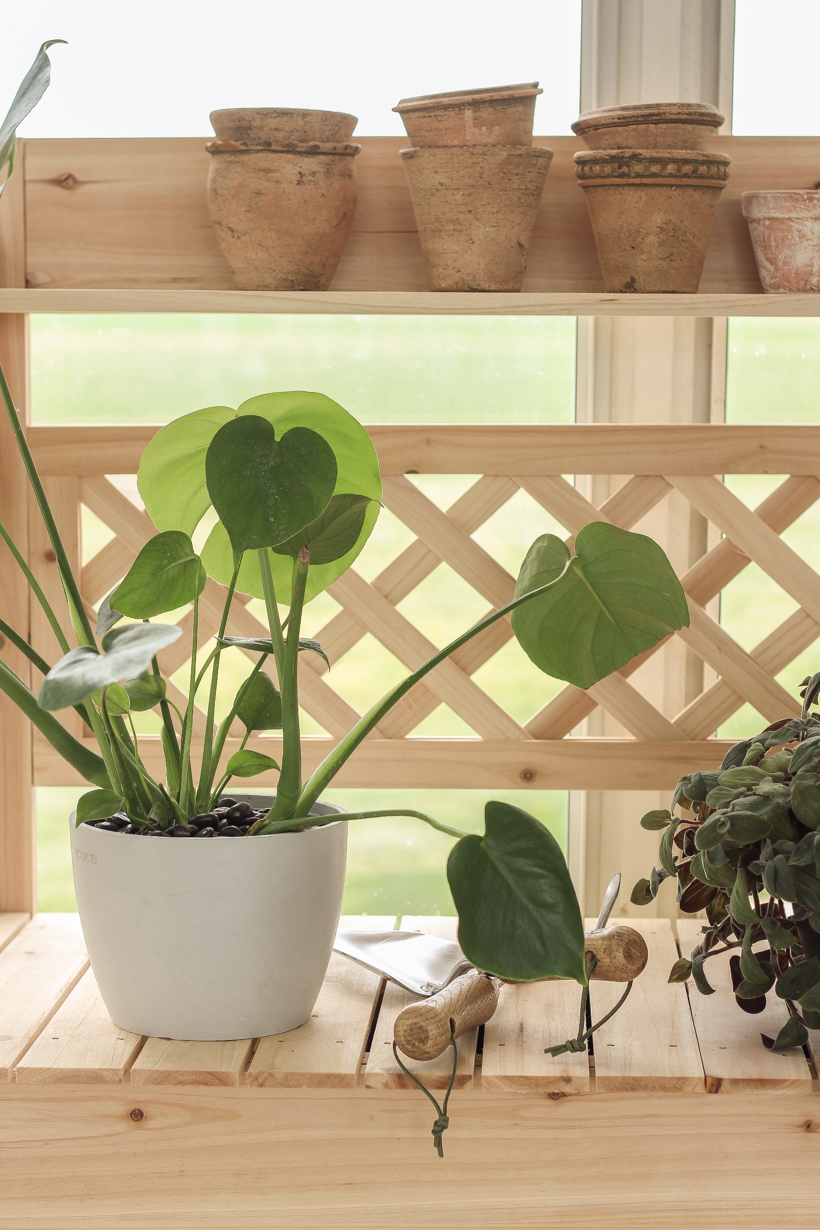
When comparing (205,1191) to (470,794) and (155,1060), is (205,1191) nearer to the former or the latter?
(155,1060)

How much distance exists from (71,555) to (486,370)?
0.69m

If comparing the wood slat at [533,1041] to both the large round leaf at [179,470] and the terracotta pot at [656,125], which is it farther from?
the terracotta pot at [656,125]

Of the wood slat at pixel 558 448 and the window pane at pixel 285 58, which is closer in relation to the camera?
the wood slat at pixel 558 448

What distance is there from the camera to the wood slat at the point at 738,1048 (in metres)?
0.99

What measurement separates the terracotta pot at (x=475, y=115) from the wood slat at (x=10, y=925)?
1028 millimetres

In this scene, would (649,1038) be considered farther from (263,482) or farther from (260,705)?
(263,482)

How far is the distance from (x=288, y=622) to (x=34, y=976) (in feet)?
1.74

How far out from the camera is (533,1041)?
3.49ft

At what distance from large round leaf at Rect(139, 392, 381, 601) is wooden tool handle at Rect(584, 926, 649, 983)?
0.43 meters

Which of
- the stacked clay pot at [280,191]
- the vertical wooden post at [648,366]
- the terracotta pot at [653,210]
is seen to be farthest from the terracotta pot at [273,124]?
the vertical wooden post at [648,366]

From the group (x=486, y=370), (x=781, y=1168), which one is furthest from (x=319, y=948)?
(x=486, y=370)

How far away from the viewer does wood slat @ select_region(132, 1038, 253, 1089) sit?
977 millimetres

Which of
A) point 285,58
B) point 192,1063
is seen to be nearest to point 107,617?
point 192,1063

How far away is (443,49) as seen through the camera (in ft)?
5.32
